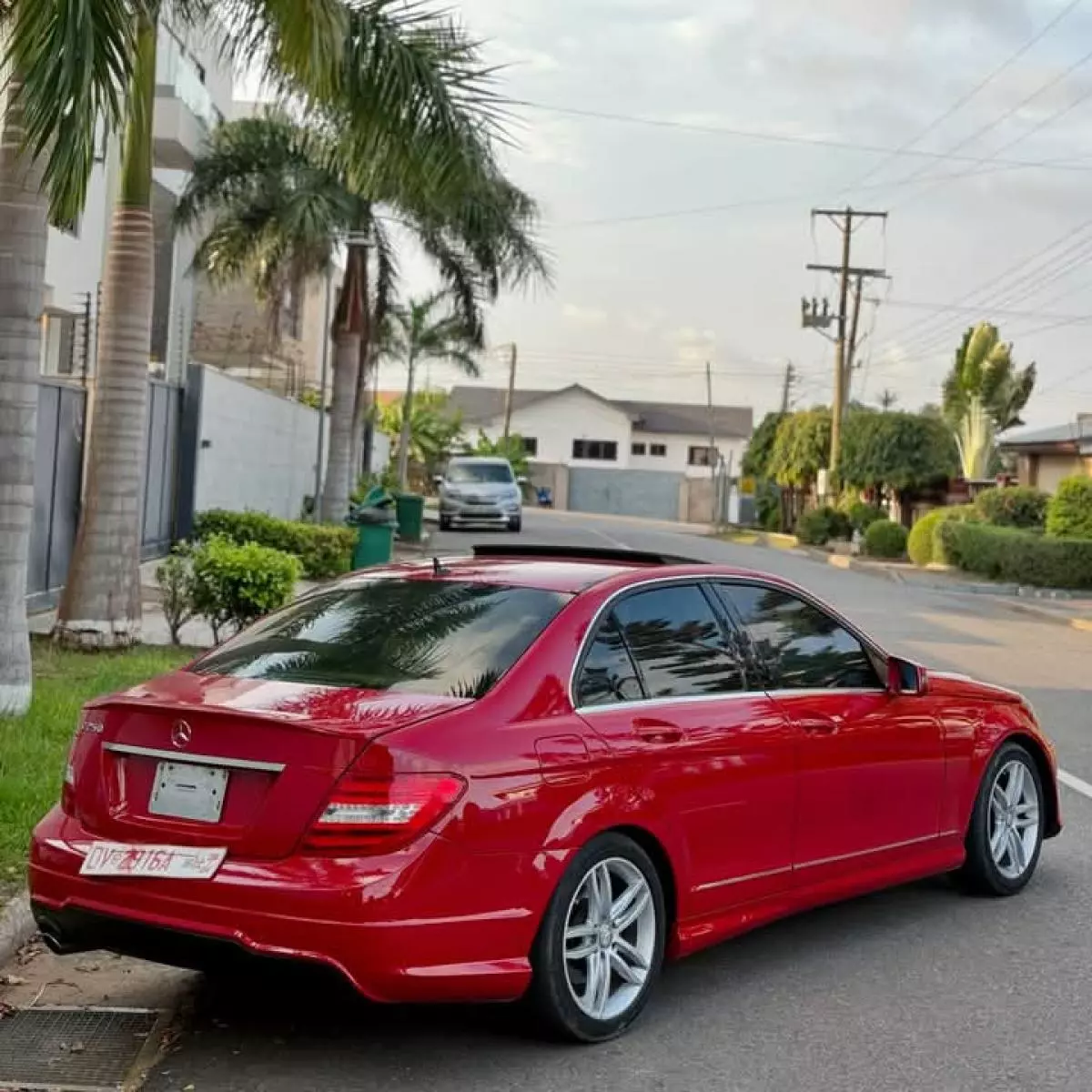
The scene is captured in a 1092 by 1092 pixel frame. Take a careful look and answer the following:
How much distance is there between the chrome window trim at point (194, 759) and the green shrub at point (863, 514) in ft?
139

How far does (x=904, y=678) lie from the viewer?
6527mm

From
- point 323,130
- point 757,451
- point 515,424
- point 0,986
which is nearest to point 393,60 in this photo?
point 323,130

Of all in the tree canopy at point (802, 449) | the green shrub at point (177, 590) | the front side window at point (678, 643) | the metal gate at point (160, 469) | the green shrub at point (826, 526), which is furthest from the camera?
the tree canopy at point (802, 449)

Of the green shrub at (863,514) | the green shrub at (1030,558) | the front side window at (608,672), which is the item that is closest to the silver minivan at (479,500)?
the green shrub at (863,514)

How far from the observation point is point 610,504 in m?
87.0

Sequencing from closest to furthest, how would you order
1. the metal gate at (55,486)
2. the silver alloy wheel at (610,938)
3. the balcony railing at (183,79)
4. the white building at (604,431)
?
the silver alloy wheel at (610,938) → the metal gate at (55,486) → the balcony railing at (183,79) → the white building at (604,431)

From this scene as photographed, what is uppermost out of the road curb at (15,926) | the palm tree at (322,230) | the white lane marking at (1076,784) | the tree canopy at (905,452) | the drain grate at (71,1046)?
the palm tree at (322,230)

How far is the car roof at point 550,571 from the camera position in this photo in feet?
18.3

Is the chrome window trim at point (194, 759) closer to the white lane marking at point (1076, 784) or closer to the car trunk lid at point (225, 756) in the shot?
the car trunk lid at point (225, 756)

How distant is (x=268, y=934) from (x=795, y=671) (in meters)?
2.51

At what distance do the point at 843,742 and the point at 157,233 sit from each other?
84.1 ft

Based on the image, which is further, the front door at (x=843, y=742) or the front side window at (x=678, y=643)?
the front door at (x=843, y=742)

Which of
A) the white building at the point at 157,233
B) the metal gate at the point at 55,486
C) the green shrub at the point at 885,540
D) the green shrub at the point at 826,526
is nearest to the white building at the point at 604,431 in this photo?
the green shrub at the point at 826,526

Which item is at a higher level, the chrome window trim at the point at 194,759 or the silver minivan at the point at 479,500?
the silver minivan at the point at 479,500
